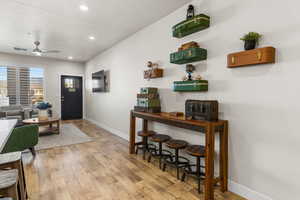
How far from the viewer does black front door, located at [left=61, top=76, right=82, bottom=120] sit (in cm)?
723

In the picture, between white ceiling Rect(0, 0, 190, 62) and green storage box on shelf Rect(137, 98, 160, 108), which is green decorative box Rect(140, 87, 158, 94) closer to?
green storage box on shelf Rect(137, 98, 160, 108)

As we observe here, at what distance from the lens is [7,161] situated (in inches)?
52.7

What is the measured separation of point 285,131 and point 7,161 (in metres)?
2.63

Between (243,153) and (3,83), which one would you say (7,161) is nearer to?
(243,153)

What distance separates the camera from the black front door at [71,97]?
285 inches

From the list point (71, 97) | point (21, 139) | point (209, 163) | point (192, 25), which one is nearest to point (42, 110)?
point (21, 139)

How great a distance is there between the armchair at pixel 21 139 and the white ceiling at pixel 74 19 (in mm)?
2109

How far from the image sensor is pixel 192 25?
235 centimetres

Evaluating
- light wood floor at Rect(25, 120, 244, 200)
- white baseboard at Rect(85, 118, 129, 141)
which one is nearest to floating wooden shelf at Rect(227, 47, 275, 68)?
light wood floor at Rect(25, 120, 244, 200)

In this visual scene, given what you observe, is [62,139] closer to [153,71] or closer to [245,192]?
[153,71]

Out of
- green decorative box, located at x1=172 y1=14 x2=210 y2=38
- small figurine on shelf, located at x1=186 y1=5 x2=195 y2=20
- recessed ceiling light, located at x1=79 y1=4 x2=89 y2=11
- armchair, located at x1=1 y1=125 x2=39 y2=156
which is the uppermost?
recessed ceiling light, located at x1=79 y1=4 x2=89 y2=11

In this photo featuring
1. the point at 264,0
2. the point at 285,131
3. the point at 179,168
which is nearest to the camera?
the point at 285,131

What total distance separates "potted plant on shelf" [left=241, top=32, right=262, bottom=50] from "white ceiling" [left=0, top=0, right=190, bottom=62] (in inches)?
51.0

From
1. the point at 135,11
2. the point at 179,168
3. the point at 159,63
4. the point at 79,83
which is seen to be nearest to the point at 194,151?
the point at 179,168
